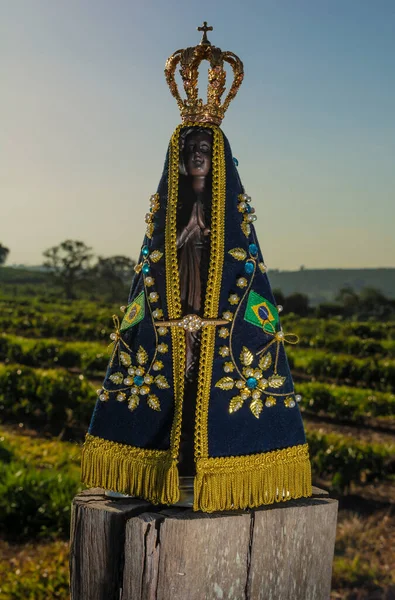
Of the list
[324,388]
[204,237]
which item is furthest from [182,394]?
[324,388]

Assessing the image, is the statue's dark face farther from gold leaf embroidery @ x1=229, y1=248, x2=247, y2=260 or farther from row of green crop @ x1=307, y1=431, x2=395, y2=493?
row of green crop @ x1=307, y1=431, x2=395, y2=493

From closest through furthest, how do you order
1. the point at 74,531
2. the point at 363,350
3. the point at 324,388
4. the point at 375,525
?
the point at 74,531 → the point at 375,525 → the point at 324,388 → the point at 363,350

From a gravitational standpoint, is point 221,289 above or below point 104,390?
above

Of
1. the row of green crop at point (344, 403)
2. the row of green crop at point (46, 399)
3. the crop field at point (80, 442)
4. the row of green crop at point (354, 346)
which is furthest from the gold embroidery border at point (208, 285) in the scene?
the row of green crop at point (354, 346)

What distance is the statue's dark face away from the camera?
10.3 ft

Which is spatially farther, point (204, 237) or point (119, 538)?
point (204, 237)

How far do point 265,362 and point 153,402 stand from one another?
0.59m

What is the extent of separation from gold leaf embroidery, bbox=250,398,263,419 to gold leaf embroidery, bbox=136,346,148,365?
1.90 feet

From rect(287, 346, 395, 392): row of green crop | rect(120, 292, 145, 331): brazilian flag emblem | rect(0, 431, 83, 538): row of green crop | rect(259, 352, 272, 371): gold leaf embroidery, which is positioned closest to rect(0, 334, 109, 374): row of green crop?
rect(287, 346, 395, 392): row of green crop

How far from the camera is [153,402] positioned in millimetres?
3023

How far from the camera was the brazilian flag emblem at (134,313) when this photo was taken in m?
3.19

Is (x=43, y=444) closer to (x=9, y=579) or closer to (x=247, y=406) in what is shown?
(x=9, y=579)

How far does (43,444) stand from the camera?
856 centimetres

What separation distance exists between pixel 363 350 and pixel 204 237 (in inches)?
540
